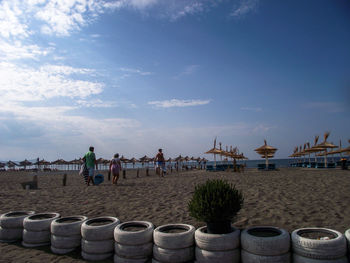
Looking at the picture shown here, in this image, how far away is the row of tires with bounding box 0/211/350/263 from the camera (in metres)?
3.05

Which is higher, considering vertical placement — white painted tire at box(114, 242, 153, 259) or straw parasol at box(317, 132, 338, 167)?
straw parasol at box(317, 132, 338, 167)

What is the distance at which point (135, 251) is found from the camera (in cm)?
364

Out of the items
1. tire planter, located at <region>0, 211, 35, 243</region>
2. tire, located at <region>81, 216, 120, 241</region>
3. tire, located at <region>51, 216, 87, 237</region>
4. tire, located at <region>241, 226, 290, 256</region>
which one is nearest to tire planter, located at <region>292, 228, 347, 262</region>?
tire, located at <region>241, 226, 290, 256</region>

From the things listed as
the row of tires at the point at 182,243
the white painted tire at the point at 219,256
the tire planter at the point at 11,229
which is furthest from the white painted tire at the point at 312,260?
the tire planter at the point at 11,229

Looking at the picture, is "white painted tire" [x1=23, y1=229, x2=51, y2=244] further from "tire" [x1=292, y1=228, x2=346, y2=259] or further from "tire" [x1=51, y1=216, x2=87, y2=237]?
"tire" [x1=292, y1=228, x2=346, y2=259]

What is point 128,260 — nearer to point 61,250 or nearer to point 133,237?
point 133,237

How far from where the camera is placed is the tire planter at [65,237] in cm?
412

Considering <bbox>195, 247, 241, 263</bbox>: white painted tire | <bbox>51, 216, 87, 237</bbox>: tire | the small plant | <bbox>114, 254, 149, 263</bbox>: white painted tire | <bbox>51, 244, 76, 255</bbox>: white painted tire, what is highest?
the small plant

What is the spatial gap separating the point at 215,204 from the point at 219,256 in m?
0.71

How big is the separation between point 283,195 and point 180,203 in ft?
12.2

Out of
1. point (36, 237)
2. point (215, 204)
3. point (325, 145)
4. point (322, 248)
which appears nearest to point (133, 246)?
point (215, 204)

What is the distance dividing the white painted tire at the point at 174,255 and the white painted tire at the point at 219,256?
20 cm

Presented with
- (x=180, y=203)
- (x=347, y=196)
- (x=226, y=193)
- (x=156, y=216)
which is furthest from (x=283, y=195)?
(x=226, y=193)

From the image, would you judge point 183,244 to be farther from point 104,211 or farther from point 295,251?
point 104,211
